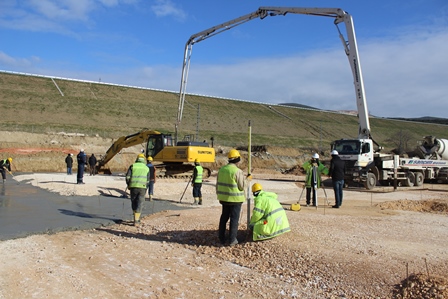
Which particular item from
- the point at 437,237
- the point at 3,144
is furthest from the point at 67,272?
the point at 3,144

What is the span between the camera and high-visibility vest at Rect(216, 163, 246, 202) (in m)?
7.60

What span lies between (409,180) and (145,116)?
41.5 meters

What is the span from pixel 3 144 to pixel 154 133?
19.7 meters

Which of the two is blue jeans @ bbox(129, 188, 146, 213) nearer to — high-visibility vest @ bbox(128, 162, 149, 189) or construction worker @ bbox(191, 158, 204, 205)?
high-visibility vest @ bbox(128, 162, 149, 189)

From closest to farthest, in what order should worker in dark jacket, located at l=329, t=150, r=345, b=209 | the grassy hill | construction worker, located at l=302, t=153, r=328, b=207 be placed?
worker in dark jacket, located at l=329, t=150, r=345, b=209, construction worker, located at l=302, t=153, r=328, b=207, the grassy hill

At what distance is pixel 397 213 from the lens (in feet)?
38.9

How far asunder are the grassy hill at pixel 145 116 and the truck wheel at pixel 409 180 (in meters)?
19.6

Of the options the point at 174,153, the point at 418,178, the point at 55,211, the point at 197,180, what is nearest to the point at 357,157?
the point at 418,178

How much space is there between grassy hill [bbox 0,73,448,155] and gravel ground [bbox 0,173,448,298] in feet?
99.7

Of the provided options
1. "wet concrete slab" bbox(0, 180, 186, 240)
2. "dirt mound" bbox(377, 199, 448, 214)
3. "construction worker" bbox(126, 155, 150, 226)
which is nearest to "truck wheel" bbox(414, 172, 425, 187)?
"dirt mound" bbox(377, 199, 448, 214)

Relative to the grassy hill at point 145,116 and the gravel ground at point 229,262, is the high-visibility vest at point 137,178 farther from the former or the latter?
the grassy hill at point 145,116

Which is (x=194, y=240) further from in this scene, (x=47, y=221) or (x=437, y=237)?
(x=437, y=237)

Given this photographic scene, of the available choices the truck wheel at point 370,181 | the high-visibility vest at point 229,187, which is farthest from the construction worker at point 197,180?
the truck wheel at point 370,181

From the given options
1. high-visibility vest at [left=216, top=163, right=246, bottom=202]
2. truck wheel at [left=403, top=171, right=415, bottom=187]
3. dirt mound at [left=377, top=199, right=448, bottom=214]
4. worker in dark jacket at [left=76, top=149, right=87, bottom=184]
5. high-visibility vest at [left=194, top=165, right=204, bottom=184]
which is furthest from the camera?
truck wheel at [left=403, top=171, right=415, bottom=187]
